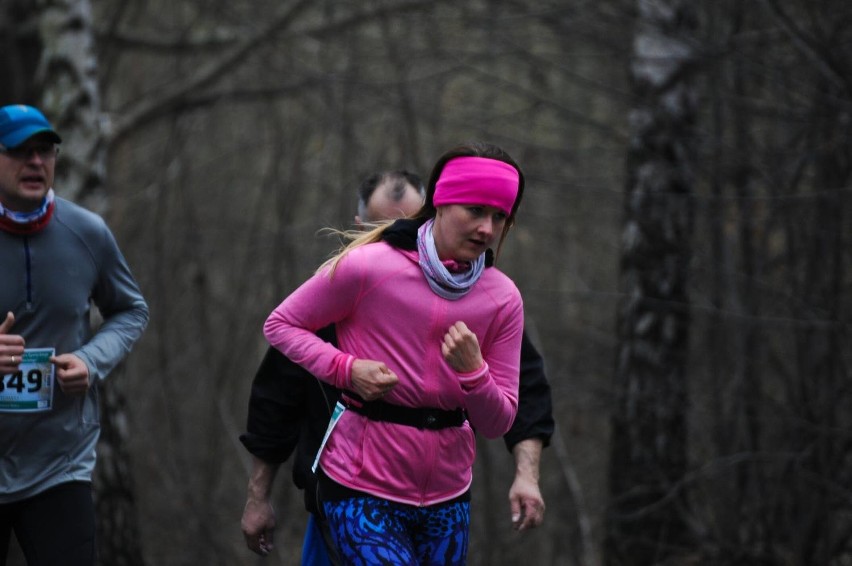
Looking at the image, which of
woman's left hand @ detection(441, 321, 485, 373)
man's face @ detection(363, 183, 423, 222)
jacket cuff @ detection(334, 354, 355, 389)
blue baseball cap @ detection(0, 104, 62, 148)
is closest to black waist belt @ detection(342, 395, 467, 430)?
jacket cuff @ detection(334, 354, 355, 389)

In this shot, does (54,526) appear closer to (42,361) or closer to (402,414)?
(42,361)

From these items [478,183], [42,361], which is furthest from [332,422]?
[42,361]

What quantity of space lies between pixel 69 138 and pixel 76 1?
87 centimetres

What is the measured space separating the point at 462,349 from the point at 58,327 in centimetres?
147

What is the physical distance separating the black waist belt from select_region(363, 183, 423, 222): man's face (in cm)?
77

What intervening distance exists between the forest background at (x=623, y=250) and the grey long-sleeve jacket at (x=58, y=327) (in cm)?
218

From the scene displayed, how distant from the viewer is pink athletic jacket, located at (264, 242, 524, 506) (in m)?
3.44

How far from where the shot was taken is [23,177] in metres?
3.80

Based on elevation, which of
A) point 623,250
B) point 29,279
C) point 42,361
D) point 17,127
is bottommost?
point 42,361

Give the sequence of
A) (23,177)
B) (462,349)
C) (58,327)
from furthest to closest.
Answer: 1. (58,327)
2. (23,177)
3. (462,349)

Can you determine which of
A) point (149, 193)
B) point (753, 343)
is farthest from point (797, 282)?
point (149, 193)

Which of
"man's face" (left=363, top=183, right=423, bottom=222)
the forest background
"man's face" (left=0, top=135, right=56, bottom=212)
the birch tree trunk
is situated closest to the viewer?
"man's face" (left=0, top=135, right=56, bottom=212)

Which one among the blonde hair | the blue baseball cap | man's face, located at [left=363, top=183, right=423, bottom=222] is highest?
the blue baseball cap

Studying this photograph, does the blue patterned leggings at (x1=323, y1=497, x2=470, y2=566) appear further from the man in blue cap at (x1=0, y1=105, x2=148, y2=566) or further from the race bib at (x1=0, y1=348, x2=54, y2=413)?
the race bib at (x1=0, y1=348, x2=54, y2=413)
